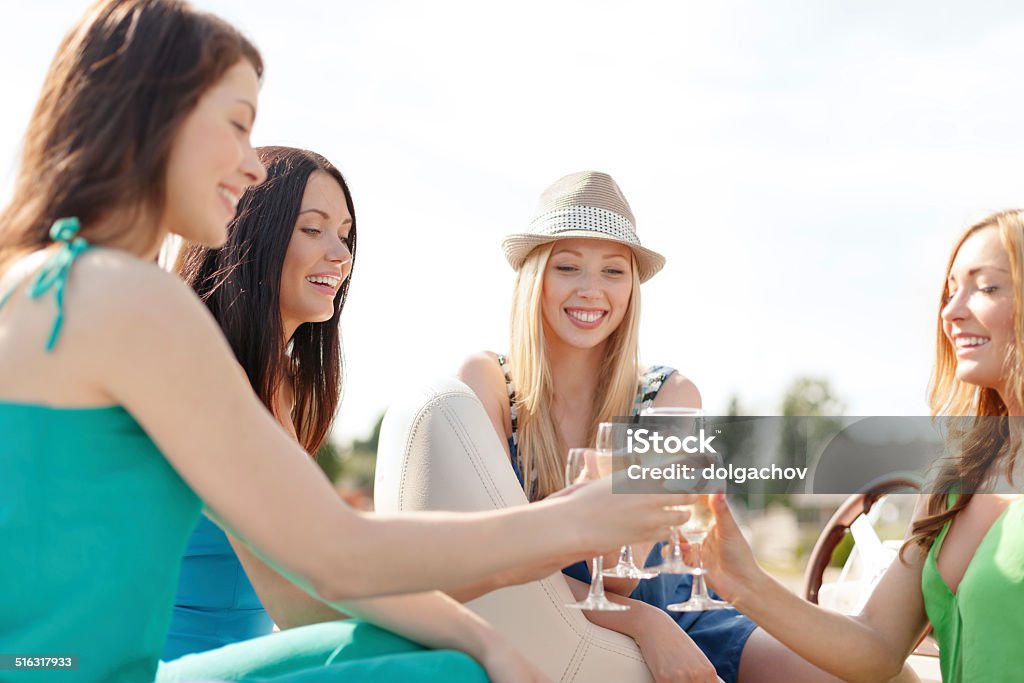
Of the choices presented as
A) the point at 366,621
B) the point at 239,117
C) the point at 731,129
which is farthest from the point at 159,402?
the point at 731,129

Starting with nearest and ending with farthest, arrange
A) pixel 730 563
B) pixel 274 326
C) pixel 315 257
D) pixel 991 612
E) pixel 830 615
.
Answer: pixel 991 612 < pixel 730 563 < pixel 830 615 < pixel 274 326 < pixel 315 257

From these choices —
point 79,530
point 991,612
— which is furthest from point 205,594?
point 991,612

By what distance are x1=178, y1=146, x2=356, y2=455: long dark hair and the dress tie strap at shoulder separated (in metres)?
1.88

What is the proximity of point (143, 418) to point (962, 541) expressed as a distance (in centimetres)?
269

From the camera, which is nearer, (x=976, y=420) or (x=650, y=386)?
(x=976, y=420)

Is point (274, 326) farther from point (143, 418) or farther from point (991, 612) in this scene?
point (991, 612)

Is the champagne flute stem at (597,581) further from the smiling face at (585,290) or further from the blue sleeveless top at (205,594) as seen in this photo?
the smiling face at (585,290)

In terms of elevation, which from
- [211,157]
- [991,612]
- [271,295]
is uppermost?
[211,157]

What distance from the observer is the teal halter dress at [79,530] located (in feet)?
7.02

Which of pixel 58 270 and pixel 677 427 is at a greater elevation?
pixel 58 270

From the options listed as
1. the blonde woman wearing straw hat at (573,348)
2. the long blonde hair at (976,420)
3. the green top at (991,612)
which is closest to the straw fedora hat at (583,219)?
the blonde woman wearing straw hat at (573,348)

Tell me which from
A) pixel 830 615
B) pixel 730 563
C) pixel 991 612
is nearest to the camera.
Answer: pixel 991 612

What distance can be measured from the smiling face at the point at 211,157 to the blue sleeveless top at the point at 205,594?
1.65 m

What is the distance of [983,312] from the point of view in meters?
3.64
